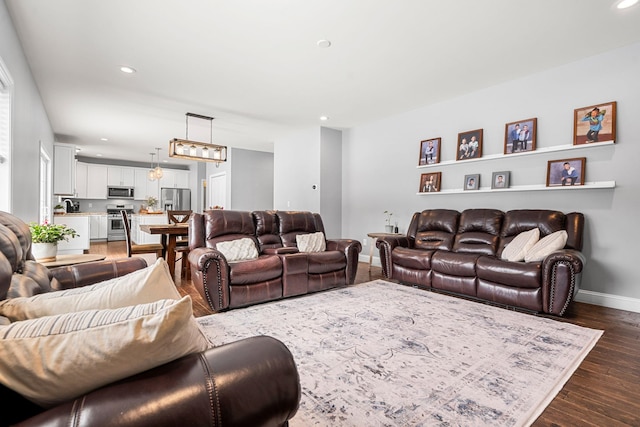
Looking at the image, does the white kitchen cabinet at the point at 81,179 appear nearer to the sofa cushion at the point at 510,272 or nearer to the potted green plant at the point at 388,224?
the potted green plant at the point at 388,224

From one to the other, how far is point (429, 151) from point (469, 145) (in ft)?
2.03

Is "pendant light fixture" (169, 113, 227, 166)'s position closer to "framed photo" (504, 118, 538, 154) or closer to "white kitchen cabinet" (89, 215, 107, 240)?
"framed photo" (504, 118, 538, 154)

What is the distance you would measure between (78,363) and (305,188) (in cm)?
605

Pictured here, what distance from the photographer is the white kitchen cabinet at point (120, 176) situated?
32.1 feet

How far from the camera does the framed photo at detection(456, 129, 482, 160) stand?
441 cm

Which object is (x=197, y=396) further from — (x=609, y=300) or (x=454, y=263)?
(x=609, y=300)

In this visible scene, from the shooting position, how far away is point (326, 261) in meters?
3.82

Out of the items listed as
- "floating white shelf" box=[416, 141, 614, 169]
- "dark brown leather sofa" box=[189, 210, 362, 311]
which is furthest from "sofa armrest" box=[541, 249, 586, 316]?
"dark brown leather sofa" box=[189, 210, 362, 311]

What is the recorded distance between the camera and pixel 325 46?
10.6ft

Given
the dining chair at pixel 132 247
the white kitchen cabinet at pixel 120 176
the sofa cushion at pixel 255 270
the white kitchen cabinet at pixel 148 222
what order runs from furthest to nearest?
1. the white kitchen cabinet at pixel 120 176
2. the white kitchen cabinet at pixel 148 222
3. the dining chair at pixel 132 247
4. the sofa cushion at pixel 255 270

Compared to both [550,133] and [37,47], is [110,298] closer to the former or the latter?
[37,47]

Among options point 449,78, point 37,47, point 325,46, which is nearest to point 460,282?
point 449,78

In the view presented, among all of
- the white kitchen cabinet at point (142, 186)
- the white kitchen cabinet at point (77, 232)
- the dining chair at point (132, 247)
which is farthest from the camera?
the white kitchen cabinet at point (142, 186)

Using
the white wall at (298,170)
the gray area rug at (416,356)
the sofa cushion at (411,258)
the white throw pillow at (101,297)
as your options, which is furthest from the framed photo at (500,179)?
the white throw pillow at (101,297)
